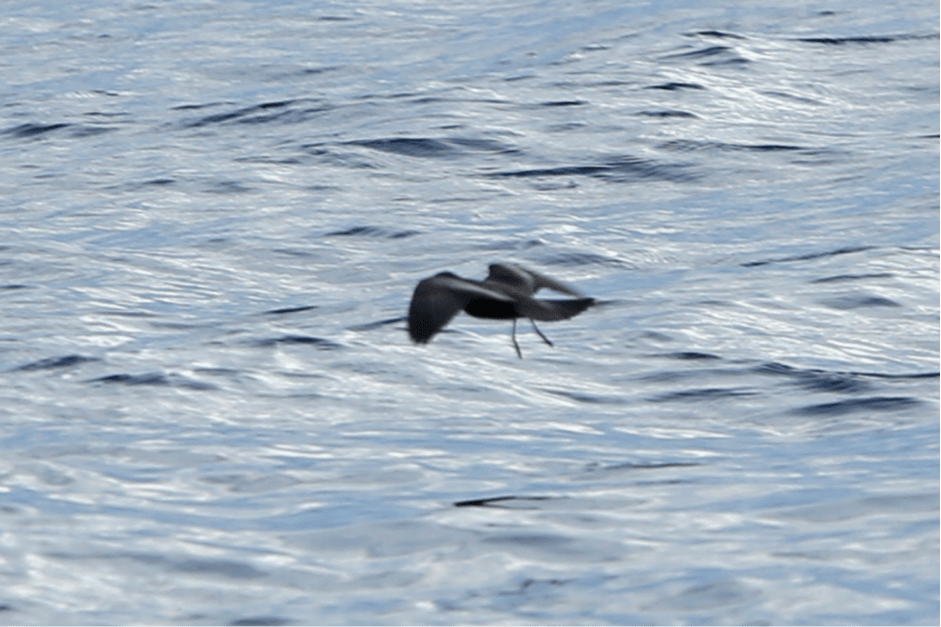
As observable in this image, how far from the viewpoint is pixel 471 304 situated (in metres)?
7.96

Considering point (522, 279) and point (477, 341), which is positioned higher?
point (522, 279)

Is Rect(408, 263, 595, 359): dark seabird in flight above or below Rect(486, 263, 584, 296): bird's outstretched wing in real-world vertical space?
above

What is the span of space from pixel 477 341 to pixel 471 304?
4322 millimetres

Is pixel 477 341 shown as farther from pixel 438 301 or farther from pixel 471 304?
pixel 438 301

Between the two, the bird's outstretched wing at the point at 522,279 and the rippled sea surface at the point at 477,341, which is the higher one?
the bird's outstretched wing at the point at 522,279

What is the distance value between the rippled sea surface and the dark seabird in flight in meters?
1.28

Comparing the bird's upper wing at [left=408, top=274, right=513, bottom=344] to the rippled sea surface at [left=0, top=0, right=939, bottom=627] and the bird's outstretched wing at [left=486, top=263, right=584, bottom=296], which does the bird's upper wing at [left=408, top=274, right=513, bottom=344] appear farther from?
the rippled sea surface at [left=0, top=0, right=939, bottom=627]

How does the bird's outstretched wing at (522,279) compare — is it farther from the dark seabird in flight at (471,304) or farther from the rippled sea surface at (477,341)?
the rippled sea surface at (477,341)

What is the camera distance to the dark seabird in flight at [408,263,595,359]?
7.60 m

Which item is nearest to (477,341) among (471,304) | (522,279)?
(522,279)

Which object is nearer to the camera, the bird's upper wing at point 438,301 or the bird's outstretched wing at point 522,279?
the bird's upper wing at point 438,301

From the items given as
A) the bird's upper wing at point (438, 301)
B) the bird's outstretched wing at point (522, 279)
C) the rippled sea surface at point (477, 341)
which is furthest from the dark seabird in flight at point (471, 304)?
the rippled sea surface at point (477, 341)

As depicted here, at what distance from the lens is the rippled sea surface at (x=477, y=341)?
8570 millimetres

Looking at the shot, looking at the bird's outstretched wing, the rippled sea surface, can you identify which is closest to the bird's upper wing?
the bird's outstretched wing
